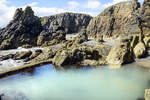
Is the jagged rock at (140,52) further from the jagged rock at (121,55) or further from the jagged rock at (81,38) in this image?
the jagged rock at (81,38)

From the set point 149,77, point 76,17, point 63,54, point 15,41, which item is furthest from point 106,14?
point 149,77

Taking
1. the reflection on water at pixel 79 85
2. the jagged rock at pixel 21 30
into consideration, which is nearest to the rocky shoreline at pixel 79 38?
the jagged rock at pixel 21 30

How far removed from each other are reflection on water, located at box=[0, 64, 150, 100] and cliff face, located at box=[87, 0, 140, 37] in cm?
4976

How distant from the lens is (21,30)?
4569 centimetres

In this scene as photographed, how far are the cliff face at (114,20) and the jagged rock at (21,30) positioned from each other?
29.0 m

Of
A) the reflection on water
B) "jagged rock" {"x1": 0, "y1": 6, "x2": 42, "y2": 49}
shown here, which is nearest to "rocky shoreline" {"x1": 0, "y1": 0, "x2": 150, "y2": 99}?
"jagged rock" {"x1": 0, "y1": 6, "x2": 42, "y2": 49}

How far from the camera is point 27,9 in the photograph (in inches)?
1988

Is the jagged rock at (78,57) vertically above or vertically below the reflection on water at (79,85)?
above

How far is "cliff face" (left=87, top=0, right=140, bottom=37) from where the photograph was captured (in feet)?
205

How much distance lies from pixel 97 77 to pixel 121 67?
13.7 ft

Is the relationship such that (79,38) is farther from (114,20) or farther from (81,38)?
(114,20)

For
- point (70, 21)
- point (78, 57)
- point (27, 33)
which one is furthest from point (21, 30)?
point (70, 21)

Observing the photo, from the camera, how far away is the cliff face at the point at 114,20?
62612mm

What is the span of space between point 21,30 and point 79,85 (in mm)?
39316
